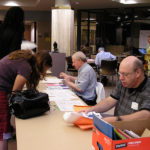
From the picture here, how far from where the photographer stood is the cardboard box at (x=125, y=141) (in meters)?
1.21

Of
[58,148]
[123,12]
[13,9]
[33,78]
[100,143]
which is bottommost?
[58,148]

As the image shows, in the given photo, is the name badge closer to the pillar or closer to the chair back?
the chair back

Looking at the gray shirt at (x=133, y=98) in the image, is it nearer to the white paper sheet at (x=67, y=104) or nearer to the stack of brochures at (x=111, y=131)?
the white paper sheet at (x=67, y=104)

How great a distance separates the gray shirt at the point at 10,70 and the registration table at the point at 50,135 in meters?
0.43

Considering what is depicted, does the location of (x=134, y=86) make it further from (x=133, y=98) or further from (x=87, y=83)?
(x=87, y=83)

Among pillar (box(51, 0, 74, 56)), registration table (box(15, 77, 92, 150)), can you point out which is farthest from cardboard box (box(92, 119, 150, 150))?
pillar (box(51, 0, 74, 56))

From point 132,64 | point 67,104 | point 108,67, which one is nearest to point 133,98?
point 132,64

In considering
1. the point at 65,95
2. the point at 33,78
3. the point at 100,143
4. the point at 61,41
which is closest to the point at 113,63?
the point at 61,41

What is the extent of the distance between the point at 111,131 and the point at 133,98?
3.81 ft

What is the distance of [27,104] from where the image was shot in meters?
2.17

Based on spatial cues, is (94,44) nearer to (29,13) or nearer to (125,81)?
(29,13)

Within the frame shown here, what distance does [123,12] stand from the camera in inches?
512

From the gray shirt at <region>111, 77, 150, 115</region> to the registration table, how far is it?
0.58m

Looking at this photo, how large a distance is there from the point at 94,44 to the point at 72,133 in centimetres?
1231
